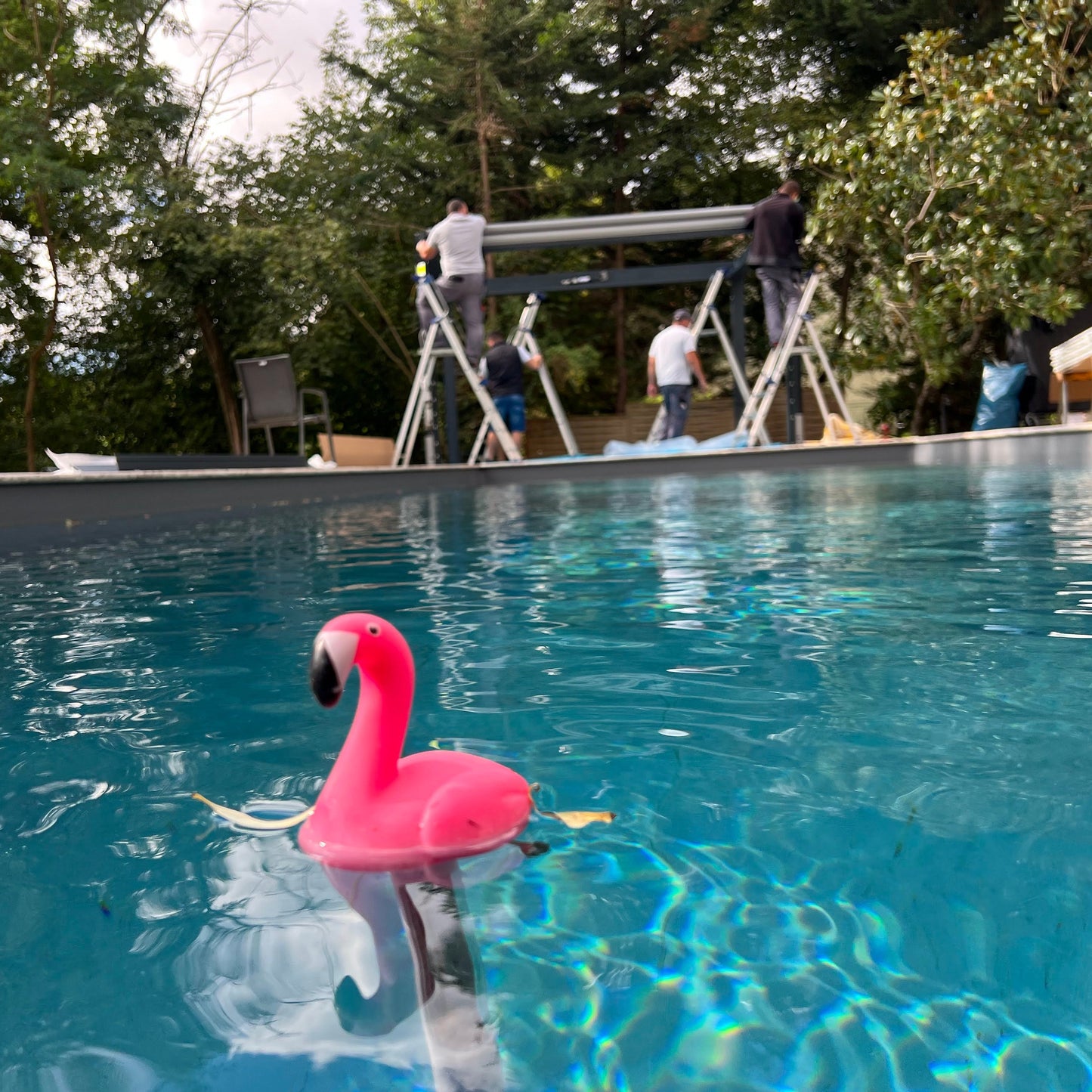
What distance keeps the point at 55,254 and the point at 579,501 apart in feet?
35.7

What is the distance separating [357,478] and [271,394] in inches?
104

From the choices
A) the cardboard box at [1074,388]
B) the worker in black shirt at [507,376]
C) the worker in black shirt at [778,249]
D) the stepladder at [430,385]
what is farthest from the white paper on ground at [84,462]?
the cardboard box at [1074,388]

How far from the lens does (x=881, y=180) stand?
14086mm

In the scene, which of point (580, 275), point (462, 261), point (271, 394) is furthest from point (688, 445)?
point (271, 394)

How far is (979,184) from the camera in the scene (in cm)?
1330

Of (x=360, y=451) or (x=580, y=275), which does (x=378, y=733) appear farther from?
(x=360, y=451)

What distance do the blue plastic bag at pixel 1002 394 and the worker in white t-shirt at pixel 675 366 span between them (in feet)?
13.1

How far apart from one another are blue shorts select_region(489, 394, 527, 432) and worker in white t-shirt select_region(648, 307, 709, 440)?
5.18 ft

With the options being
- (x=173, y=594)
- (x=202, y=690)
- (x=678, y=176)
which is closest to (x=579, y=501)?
(x=173, y=594)

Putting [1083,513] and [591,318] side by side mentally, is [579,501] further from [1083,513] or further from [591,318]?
[591,318]

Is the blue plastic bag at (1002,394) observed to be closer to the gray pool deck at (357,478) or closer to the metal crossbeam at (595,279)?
the gray pool deck at (357,478)

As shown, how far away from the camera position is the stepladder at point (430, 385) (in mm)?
12188

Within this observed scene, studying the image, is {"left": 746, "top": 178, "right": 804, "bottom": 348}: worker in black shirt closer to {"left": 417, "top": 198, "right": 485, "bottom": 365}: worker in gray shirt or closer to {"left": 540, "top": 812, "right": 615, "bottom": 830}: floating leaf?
{"left": 417, "top": 198, "right": 485, "bottom": 365}: worker in gray shirt

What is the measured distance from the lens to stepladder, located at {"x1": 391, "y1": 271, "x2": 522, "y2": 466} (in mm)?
12188
